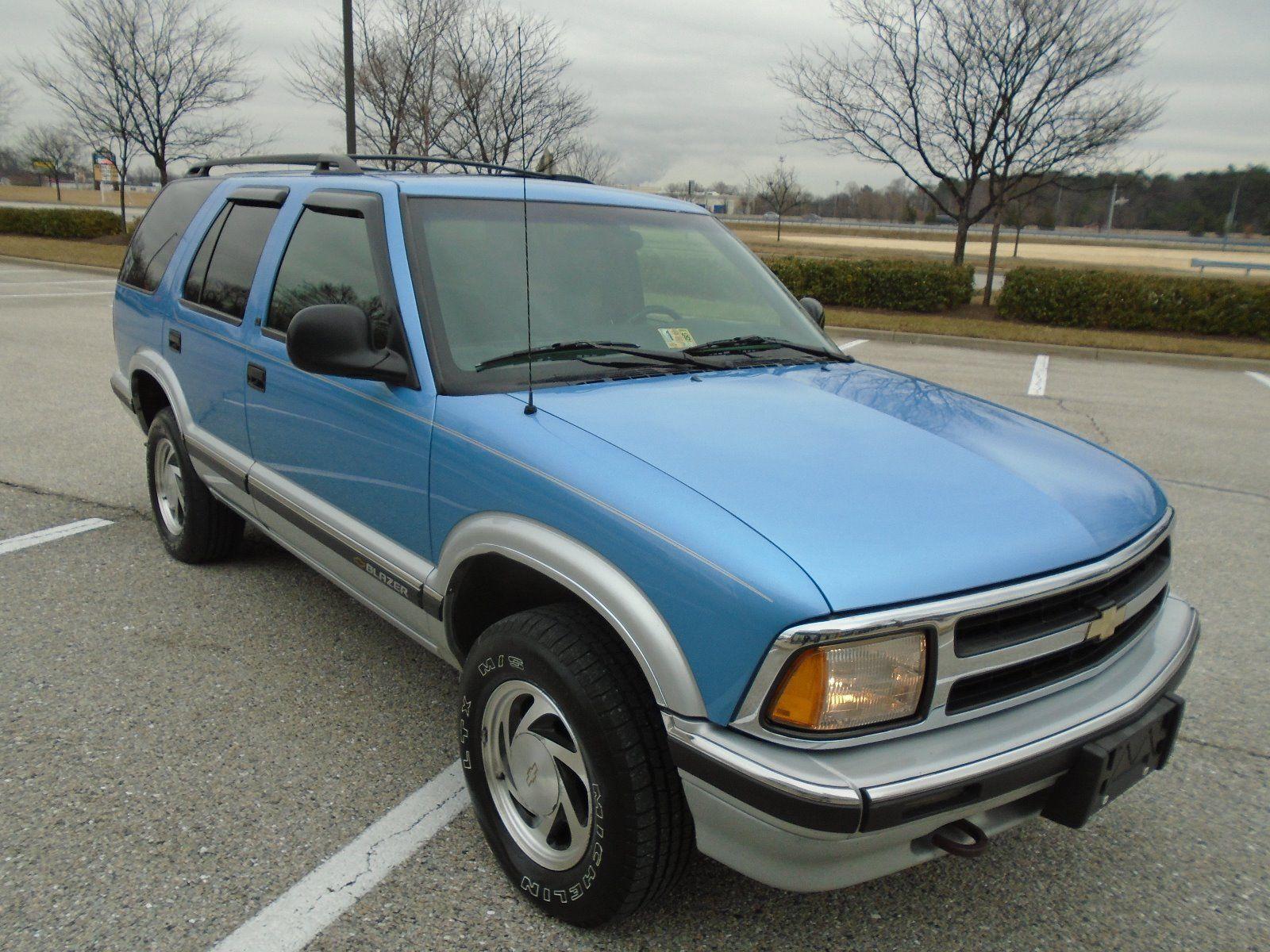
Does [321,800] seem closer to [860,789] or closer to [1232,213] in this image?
[860,789]

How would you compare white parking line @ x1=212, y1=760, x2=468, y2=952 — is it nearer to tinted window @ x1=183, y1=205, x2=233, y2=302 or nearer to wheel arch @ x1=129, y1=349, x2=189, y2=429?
wheel arch @ x1=129, y1=349, x2=189, y2=429

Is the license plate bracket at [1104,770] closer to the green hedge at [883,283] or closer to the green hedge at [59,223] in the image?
the green hedge at [883,283]

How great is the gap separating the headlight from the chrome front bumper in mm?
62

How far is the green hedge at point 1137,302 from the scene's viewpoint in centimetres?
1584

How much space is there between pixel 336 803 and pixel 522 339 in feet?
4.80

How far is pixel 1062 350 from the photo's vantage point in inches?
557

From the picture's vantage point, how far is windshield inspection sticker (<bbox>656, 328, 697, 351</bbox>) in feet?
10.2

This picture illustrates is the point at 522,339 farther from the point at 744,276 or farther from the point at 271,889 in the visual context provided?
the point at 271,889

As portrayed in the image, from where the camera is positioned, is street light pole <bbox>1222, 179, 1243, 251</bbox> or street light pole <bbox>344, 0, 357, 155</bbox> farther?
street light pole <bbox>1222, 179, 1243, 251</bbox>

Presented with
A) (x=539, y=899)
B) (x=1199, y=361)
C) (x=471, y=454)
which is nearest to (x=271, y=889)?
(x=539, y=899)

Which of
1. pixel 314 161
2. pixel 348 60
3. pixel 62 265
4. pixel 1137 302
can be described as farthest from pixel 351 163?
pixel 62 265

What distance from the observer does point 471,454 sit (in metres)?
2.47

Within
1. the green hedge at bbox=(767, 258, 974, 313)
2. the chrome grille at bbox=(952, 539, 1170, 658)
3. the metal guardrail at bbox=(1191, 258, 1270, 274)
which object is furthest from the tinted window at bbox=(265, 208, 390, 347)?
the metal guardrail at bbox=(1191, 258, 1270, 274)

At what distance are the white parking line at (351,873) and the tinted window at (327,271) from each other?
4.49 ft
